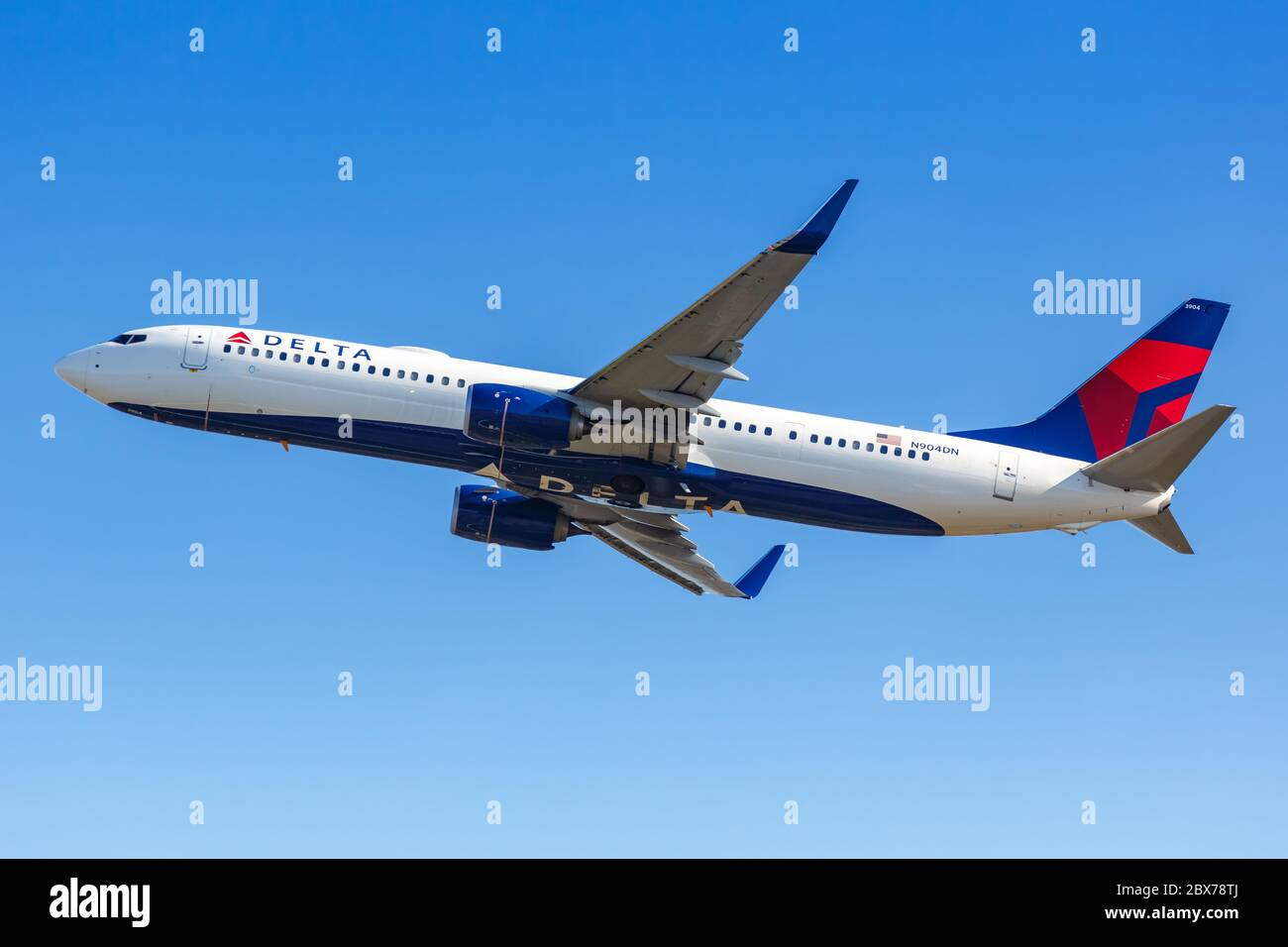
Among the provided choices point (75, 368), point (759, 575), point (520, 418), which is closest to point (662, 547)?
point (759, 575)

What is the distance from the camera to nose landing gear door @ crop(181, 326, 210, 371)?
4333cm

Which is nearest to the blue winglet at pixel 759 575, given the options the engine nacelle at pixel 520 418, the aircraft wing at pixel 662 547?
the aircraft wing at pixel 662 547

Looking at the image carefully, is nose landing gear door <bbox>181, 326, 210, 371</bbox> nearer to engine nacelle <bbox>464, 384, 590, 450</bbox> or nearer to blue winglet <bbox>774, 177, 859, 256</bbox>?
engine nacelle <bbox>464, 384, 590, 450</bbox>

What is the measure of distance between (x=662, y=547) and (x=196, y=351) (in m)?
17.5

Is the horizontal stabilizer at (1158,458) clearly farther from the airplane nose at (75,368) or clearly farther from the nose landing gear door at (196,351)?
the airplane nose at (75,368)

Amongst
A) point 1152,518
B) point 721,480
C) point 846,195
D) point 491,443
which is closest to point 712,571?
point 721,480

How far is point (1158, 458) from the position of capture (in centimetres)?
4088

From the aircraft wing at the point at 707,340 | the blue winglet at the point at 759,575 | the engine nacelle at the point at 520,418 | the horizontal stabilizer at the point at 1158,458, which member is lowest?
the blue winglet at the point at 759,575

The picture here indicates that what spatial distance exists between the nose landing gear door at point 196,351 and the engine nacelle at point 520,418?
30.0 ft

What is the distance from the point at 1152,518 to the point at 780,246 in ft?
51.8

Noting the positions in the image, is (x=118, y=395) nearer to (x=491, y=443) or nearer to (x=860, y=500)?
(x=491, y=443)

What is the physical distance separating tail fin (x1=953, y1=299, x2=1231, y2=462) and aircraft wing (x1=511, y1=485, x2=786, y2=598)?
34.5 feet

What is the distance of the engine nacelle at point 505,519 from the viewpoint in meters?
46.8

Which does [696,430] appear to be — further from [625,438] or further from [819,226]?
[819,226]
